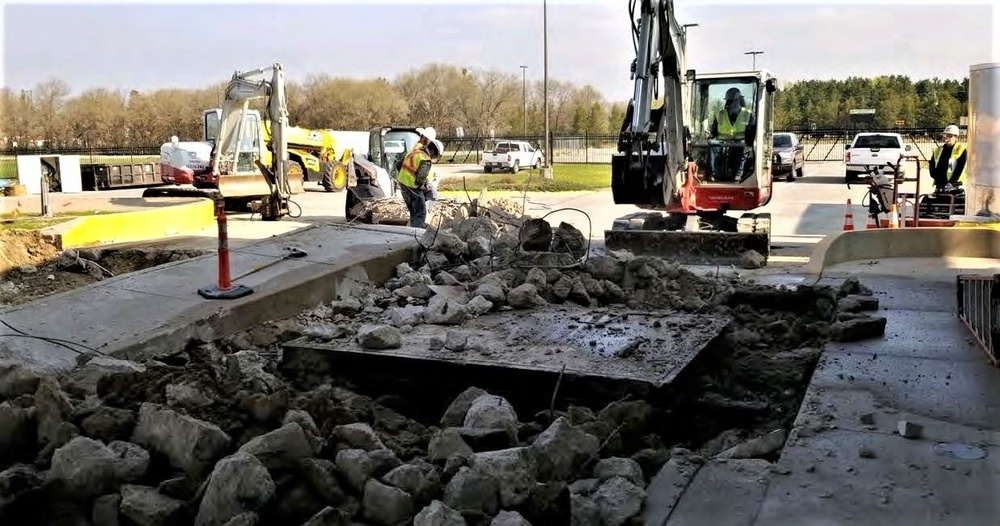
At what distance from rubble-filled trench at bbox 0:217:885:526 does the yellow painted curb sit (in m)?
6.30

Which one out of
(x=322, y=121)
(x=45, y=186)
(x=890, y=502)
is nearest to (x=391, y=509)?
(x=890, y=502)

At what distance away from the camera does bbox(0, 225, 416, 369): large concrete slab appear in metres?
6.28

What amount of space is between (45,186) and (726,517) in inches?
595

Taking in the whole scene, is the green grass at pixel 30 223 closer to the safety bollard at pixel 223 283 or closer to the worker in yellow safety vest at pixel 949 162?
the safety bollard at pixel 223 283

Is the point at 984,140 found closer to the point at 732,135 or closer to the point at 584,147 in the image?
the point at 732,135

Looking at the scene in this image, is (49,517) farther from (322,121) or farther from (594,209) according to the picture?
(322,121)

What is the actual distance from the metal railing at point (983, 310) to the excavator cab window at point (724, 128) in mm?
6974

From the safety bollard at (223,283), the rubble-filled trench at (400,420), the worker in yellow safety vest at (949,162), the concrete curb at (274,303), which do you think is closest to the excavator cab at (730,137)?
the worker in yellow safety vest at (949,162)

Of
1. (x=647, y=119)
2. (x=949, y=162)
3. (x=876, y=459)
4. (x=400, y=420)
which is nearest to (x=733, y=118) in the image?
(x=949, y=162)

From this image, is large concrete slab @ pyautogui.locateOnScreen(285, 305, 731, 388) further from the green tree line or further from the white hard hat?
the green tree line

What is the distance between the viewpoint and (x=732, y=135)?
43.4ft

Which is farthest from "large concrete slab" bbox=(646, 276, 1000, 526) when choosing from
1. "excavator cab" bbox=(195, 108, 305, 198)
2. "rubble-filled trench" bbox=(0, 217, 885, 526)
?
"excavator cab" bbox=(195, 108, 305, 198)

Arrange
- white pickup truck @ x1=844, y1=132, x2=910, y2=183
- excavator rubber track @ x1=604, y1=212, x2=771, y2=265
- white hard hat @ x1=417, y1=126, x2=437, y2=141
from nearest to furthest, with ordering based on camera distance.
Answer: excavator rubber track @ x1=604, y1=212, x2=771, y2=265 < white hard hat @ x1=417, y1=126, x2=437, y2=141 < white pickup truck @ x1=844, y1=132, x2=910, y2=183

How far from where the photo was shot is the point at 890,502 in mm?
3389
